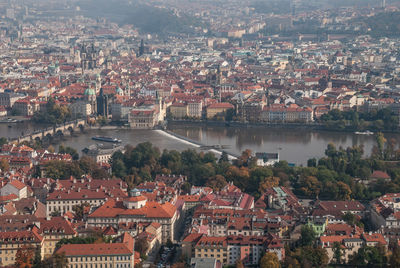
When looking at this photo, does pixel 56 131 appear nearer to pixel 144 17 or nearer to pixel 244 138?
pixel 244 138

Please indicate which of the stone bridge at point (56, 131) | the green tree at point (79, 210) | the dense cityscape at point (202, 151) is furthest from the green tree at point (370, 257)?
the stone bridge at point (56, 131)

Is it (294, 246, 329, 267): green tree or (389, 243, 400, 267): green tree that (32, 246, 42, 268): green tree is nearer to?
(294, 246, 329, 267): green tree

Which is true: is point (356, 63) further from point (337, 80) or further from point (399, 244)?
point (399, 244)

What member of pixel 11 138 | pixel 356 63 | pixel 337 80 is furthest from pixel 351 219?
pixel 356 63

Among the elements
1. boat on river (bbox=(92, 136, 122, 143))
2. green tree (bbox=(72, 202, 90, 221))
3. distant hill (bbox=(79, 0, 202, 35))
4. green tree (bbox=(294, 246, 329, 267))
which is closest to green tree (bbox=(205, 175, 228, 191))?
green tree (bbox=(72, 202, 90, 221))

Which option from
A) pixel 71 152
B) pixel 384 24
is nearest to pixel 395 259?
pixel 71 152
